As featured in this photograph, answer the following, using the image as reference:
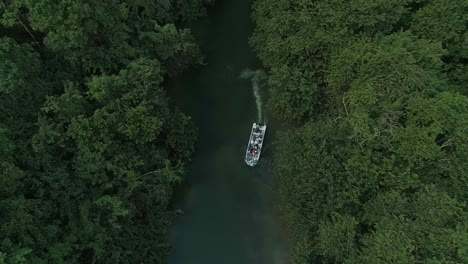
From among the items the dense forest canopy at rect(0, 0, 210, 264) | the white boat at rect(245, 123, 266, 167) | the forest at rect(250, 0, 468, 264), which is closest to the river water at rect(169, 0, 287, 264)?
the white boat at rect(245, 123, 266, 167)

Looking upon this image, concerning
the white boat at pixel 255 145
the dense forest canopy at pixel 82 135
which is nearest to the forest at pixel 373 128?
the white boat at pixel 255 145

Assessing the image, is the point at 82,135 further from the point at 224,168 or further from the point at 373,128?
the point at 373,128

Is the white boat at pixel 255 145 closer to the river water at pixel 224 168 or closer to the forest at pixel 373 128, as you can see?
the river water at pixel 224 168

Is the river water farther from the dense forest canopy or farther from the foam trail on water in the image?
the dense forest canopy

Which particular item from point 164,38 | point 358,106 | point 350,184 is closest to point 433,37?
point 358,106

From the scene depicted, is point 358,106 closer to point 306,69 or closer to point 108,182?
point 306,69
